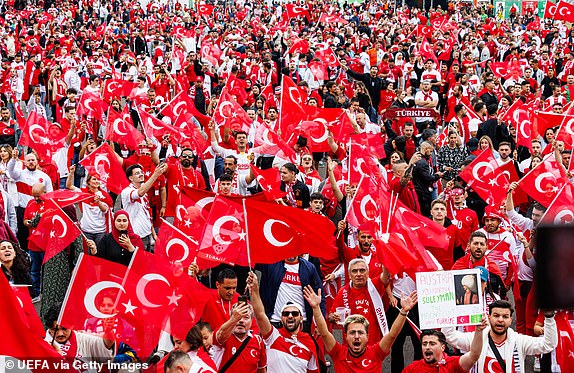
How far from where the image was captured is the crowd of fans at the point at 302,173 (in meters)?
6.73

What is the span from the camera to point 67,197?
32.2ft

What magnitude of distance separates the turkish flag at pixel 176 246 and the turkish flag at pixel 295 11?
88.6ft

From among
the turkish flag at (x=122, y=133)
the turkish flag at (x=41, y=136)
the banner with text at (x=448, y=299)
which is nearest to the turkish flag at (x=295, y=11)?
the turkish flag at (x=122, y=133)

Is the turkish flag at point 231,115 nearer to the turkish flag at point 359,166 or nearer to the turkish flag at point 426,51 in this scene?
the turkish flag at point 359,166

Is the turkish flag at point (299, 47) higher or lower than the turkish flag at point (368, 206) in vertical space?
lower

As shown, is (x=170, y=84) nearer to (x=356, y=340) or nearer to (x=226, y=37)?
(x=226, y=37)

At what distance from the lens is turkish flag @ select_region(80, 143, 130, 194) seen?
1123 cm

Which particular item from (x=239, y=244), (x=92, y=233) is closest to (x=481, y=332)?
(x=239, y=244)

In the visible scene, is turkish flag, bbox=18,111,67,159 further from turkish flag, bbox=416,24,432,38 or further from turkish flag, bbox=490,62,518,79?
turkish flag, bbox=416,24,432,38

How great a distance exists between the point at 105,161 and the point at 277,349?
5238 millimetres

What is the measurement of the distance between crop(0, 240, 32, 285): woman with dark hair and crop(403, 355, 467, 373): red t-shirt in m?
3.83

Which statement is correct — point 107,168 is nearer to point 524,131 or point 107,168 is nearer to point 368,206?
point 368,206

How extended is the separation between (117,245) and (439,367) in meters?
4.10

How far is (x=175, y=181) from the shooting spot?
11.5 meters
